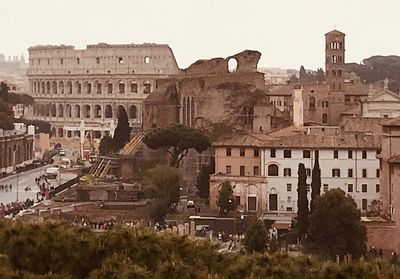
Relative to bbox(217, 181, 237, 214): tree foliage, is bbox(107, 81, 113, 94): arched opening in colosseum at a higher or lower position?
higher

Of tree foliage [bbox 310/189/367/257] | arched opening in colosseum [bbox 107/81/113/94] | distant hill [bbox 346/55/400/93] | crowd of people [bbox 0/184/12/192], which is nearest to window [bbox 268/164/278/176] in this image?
tree foliage [bbox 310/189/367/257]

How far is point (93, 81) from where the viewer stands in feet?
209

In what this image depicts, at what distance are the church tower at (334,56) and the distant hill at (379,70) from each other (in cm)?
2441

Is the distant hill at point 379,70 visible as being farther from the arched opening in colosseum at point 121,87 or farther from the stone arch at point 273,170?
the stone arch at point 273,170

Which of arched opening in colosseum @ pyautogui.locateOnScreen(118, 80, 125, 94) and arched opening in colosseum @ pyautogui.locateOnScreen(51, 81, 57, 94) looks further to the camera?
arched opening in colosseum @ pyautogui.locateOnScreen(51, 81, 57, 94)

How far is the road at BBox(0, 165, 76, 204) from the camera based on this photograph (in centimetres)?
3234

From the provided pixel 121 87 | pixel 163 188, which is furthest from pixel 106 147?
pixel 121 87

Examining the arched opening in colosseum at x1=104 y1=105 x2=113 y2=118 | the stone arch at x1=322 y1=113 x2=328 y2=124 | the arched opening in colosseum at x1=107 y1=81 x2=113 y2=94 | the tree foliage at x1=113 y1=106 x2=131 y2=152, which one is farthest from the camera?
the arched opening in colosseum at x1=104 y1=105 x2=113 y2=118

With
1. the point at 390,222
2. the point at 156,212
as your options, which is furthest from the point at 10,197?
the point at 390,222

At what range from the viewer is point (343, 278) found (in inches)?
449

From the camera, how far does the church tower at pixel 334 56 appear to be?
150 feet

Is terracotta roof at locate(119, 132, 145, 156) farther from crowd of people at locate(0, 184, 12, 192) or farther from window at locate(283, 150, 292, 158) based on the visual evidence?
window at locate(283, 150, 292, 158)

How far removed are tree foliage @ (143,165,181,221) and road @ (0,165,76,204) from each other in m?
5.01

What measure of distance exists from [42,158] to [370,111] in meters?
17.7
